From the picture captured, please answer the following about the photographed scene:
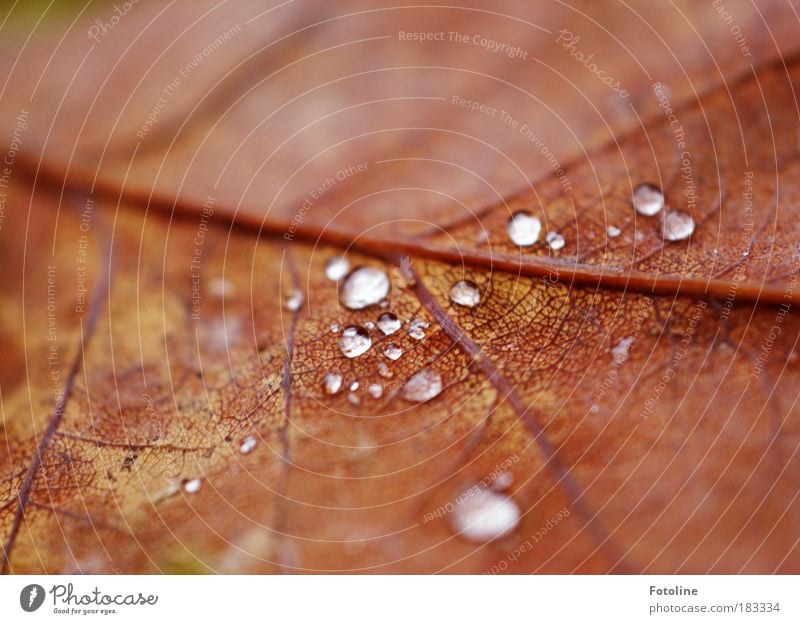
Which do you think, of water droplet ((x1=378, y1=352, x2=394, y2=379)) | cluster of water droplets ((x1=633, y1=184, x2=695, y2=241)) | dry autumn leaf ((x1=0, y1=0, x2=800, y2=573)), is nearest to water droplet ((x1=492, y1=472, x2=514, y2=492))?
dry autumn leaf ((x1=0, y1=0, x2=800, y2=573))

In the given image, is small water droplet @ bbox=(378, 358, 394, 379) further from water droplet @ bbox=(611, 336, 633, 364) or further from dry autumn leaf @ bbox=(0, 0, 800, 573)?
water droplet @ bbox=(611, 336, 633, 364)

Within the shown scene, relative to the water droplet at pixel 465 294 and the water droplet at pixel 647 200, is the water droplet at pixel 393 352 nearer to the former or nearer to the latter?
the water droplet at pixel 465 294

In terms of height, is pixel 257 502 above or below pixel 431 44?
below

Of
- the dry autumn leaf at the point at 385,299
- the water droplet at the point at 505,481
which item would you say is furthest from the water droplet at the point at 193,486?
the water droplet at the point at 505,481
